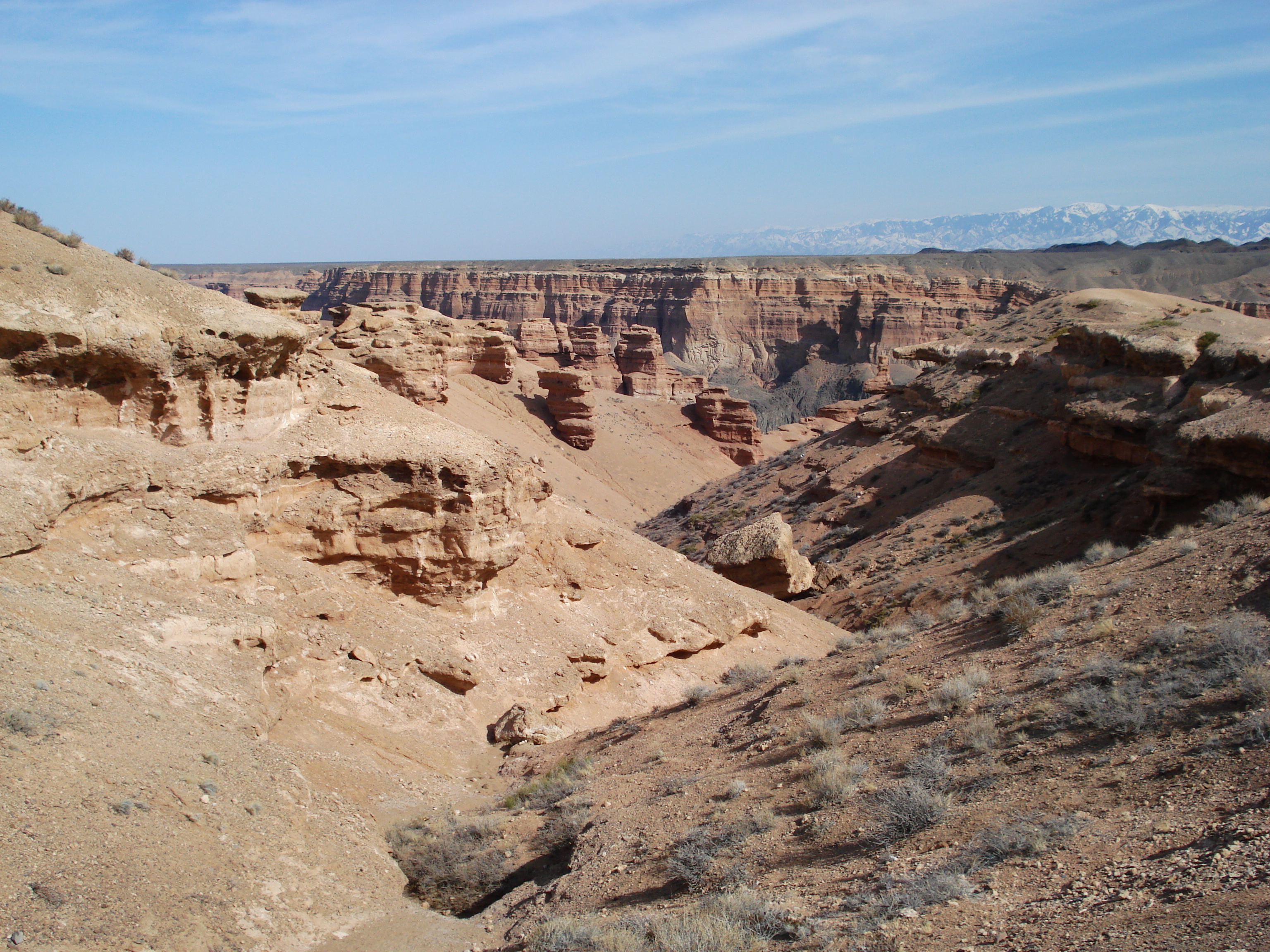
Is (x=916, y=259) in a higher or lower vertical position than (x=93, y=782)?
higher

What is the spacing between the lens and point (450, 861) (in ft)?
31.2

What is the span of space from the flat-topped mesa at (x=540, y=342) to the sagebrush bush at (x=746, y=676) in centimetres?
4525

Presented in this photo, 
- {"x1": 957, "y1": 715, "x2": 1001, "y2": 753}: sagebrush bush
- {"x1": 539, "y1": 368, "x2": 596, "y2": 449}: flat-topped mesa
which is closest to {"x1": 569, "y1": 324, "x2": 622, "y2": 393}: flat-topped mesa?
{"x1": 539, "y1": 368, "x2": 596, "y2": 449}: flat-topped mesa

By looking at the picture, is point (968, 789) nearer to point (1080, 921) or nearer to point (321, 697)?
point (1080, 921)

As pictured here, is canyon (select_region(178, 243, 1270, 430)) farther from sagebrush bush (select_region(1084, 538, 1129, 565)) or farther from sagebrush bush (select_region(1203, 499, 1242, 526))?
sagebrush bush (select_region(1203, 499, 1242, 526))

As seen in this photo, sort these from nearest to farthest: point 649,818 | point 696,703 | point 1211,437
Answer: point 649,818 < point 696,703 < point 1211,437

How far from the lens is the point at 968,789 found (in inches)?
292

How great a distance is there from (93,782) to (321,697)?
465 centimetres

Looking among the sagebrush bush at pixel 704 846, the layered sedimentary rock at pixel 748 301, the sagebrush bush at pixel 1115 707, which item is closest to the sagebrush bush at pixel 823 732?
the sagebrush bush at pixel 704 846

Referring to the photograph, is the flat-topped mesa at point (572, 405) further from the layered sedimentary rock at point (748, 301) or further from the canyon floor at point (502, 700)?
the layered sedimentary rock at point (748, 301)

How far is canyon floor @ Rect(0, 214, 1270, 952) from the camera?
6.29 m

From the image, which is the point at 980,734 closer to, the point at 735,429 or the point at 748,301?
the point at 735,429

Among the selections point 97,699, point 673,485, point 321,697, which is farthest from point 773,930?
point 673,485

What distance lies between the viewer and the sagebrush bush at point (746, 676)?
43.5ft
